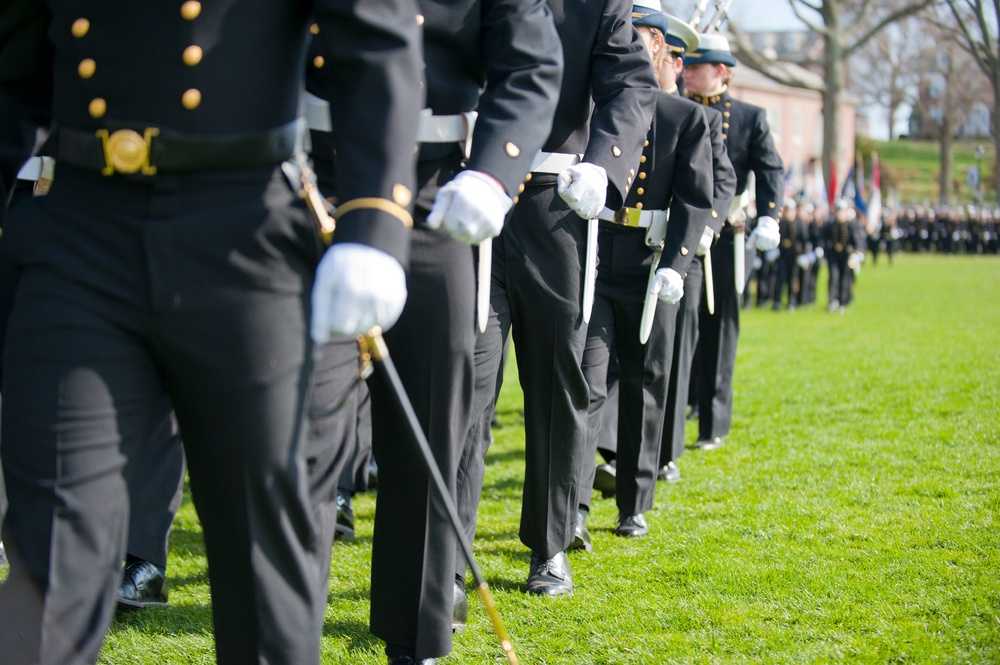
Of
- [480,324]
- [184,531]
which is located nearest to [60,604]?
[480,324]

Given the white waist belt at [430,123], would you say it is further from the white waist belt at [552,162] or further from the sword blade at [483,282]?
the white waist belt at [552,162]

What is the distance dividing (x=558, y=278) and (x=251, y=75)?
1.99m

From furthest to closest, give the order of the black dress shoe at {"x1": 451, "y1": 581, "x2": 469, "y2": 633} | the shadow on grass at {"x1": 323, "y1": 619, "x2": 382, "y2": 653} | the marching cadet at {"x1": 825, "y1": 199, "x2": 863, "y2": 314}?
1. the marching cadet at {"x1": 825, "y1": 199, "x2": 863, "y2": 314}
2. the black dress shoe at {"x1": 451, "y1": 581, "x2": 469, "y2": 633}
3. the shadow on grass at {"x1": 323, "y1": 619, "x2": 382, "y2": 653}

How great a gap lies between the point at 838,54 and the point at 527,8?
1205 inches

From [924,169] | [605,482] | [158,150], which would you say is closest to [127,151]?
[158,150]

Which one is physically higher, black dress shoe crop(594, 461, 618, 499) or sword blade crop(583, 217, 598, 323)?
sword blade crop(583, 217, 598, 323)

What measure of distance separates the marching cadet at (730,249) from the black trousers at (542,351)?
10.7 ft

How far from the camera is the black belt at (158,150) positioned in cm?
222

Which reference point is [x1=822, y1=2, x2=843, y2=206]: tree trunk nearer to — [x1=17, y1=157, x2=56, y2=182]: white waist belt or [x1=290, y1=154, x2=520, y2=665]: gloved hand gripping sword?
[x1=17, y1=157, x2=56, y2=182]: white waist belt

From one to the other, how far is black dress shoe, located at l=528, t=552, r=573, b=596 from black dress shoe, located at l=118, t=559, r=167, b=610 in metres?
1.35

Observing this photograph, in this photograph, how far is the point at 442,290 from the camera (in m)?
3.16

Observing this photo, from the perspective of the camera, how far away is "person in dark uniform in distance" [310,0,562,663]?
3027mm

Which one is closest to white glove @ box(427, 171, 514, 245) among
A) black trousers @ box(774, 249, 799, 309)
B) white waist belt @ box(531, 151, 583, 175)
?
white waist belt @ box(531, 151, 583, 175)

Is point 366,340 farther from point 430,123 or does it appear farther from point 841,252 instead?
point 841,252
